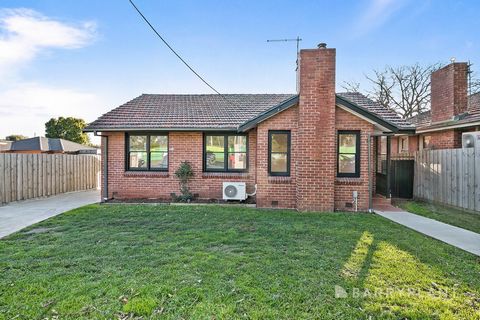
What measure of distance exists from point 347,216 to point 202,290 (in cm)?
561

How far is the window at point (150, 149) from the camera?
33.9 ft

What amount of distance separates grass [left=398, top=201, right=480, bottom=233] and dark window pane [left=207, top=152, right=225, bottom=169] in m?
6.78

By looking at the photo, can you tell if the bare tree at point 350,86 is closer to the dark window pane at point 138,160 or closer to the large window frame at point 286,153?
the large window frame at point 286,153

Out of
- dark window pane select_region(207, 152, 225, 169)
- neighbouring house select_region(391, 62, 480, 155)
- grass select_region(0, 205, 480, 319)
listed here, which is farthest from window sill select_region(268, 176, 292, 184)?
neighbouring house select_region(391, 62, 480, 155)

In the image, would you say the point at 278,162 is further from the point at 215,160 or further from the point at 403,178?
the point at 403,178

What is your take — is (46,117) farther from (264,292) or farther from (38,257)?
(264,292)

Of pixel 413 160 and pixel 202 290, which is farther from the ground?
pixel 413 160

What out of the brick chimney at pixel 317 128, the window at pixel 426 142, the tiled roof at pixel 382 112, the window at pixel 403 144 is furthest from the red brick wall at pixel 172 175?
the window at pixel 403 144

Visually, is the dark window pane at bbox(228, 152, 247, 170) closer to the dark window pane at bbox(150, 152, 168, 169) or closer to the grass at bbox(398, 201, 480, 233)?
the dark window pane at bbox(150, 152, 168, 169)

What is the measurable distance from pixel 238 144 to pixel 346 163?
403cm

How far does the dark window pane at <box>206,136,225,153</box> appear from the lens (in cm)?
1019

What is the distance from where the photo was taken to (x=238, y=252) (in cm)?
467

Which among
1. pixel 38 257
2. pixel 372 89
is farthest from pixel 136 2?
pixel 372 89

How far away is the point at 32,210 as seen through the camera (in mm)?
8352
